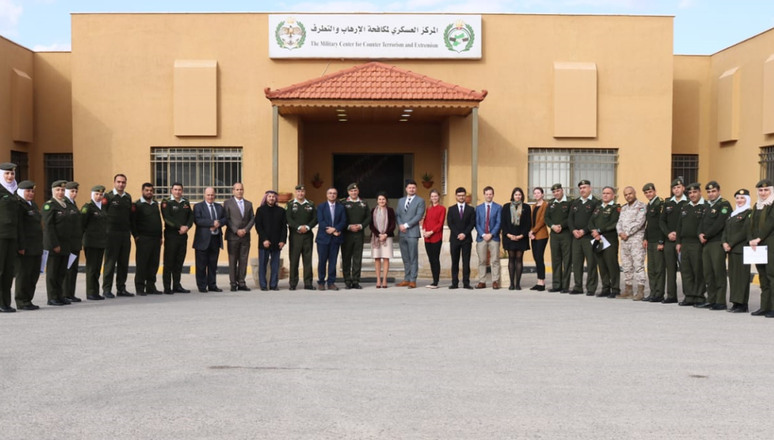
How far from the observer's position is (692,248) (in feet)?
39.7

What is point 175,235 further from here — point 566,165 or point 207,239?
point 566,165

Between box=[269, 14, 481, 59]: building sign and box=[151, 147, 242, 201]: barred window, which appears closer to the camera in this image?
box=[269, 14, 481, 59]: building sign

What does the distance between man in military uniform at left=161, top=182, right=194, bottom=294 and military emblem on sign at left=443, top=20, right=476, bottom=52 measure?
8.75 meters

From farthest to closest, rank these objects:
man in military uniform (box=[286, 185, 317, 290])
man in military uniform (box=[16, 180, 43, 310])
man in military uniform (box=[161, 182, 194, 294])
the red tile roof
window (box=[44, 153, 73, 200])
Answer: window (box=[44, 153, 73, 200])
the red tile roof
man in military uniform (box=[286, 185, 317, 290])
man in military uniform (box=[161, 182, 194, 294])
man in military uniform (box=[16, 180, 43, 310])

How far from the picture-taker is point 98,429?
5.11 meters

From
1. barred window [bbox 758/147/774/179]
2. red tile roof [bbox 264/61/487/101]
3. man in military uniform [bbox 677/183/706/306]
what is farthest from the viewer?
barred window [bbox 758/147/774/179]

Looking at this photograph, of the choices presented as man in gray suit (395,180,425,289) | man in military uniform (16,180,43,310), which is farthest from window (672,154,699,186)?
man in military uniform (16,180,43,310)

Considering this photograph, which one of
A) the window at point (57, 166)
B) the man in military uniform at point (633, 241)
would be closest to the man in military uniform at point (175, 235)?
the man in military uniform at point (633, 241)

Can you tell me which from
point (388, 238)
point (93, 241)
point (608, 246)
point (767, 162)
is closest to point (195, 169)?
point (388, 238)

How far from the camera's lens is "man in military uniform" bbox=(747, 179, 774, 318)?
425 inches

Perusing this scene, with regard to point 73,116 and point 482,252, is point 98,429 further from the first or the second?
point 73,116

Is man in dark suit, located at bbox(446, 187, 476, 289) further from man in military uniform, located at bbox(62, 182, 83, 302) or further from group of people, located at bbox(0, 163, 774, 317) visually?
man in military uniform, located at bbox(62, 182, 83, 302)

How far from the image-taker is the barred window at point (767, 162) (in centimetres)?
1945

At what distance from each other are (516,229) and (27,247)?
8075mm
